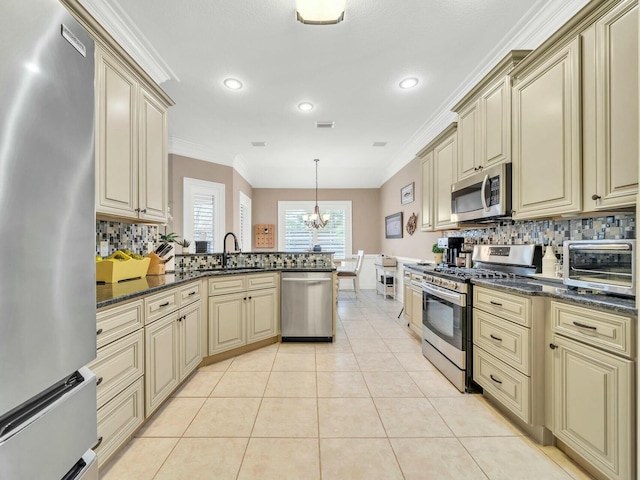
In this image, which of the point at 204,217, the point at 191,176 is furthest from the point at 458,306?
the point at 191,176

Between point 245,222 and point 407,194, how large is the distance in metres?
3.66

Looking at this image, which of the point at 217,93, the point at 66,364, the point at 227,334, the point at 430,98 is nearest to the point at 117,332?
the point at 66,364

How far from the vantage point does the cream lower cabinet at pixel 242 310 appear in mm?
2732

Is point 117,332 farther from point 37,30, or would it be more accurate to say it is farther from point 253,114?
point 253,114

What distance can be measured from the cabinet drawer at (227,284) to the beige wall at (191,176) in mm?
2416

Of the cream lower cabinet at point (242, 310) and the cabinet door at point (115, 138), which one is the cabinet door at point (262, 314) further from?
the cabinet door at point (115, 138)

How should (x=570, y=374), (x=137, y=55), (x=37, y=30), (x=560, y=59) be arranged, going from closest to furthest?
(x=37, y=30), (x=570, y=374), (x=560, y=59), (x=137, y=55)

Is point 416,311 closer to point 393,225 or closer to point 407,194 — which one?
point 407,194

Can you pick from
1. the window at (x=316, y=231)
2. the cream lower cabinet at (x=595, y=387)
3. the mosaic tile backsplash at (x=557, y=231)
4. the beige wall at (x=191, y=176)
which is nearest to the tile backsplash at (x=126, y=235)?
the beige wall at (x=191, y=176)

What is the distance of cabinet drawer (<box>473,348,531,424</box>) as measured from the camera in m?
1.69

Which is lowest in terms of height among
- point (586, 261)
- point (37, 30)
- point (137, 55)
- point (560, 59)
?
point (586, 261)

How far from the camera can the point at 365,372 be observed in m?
2.60

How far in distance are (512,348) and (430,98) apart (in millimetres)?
2822

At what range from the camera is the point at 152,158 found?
2355 millimetres
